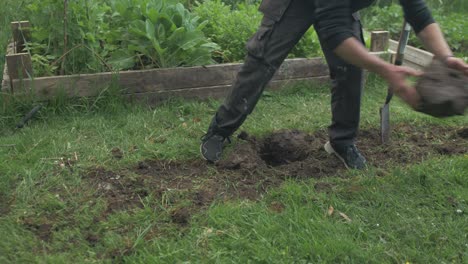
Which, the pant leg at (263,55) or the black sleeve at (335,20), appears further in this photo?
the pant leg at (263,55)

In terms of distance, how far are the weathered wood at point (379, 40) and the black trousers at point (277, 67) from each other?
79.7 inches

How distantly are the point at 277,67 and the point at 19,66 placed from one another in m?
2.12

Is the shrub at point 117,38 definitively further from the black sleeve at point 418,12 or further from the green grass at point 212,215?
the black sleeve at point 418,12

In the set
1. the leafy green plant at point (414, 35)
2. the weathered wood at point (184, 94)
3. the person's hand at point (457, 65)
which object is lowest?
the weathered wood at point (184, 94)

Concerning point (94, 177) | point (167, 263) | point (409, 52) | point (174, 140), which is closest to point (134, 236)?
point (167, 263)

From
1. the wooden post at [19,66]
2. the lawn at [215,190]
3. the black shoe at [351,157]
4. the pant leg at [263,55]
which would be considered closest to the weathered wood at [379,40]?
the lawn at [215,190]

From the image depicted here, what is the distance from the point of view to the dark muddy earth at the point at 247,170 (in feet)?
10.8

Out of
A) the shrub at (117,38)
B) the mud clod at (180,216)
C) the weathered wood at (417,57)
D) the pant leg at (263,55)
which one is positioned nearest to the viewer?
the mud clod at (180,216)

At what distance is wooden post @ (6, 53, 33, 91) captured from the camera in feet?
14.5

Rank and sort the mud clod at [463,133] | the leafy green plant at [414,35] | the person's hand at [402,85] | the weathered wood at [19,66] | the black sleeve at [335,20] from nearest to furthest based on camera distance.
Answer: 1. the person's hand at [402,85]
2. the black sleeve at [335,20]
3. the mud clod at [463,133]
4. the weathered wood at [19,66]
5. the leafy green plant at [414,35]

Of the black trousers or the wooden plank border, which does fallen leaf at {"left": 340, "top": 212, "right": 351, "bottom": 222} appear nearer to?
the black trousers

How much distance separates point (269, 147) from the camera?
4152 mm

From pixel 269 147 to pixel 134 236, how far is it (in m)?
1.52

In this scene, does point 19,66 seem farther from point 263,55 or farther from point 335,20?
point 335,20
